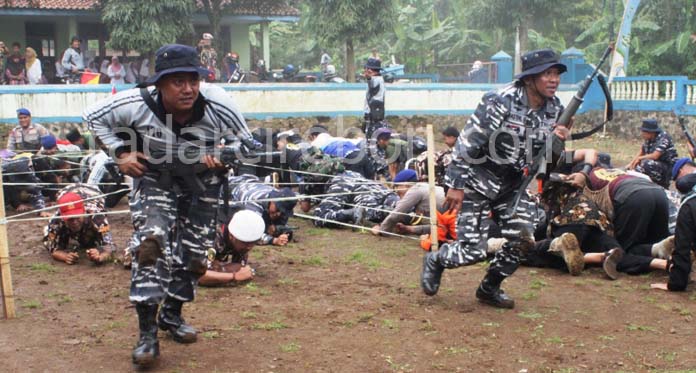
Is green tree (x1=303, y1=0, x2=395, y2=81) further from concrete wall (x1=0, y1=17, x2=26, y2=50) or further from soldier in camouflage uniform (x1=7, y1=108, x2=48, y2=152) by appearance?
soldier in camouflage uniform (x1=7, y1=108, x2=48, y2=152)

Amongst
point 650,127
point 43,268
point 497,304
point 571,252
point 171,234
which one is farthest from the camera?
point 650,127

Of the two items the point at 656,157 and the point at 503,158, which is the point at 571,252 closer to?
the point at 503,158

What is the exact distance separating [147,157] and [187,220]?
488 mm

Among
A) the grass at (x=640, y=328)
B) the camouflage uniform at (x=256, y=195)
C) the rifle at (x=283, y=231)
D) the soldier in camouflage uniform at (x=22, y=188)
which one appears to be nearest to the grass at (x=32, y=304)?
the camouflage uniform at (x=256, y=195)

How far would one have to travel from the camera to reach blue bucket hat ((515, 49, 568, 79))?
5.48 m

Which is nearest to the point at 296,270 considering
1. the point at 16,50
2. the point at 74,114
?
the point at 74,114

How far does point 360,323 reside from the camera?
5.51 meters

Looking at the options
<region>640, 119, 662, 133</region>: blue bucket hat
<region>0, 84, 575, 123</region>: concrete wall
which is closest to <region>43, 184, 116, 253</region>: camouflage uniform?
<region>640, 119, 662, 133</region>: blue bucket hat

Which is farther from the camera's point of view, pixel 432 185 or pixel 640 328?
pixel 432 185

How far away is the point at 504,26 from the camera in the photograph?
28688mm

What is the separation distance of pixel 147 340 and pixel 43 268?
3.18 m

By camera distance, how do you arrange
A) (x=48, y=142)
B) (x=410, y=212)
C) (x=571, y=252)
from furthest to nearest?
(x=48, y=142), (x=410, y=212), (x=571, y=252)

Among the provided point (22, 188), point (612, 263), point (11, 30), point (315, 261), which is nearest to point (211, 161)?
point (315, 261)

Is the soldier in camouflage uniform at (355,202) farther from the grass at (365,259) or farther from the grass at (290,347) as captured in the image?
the grass at (290,347)
